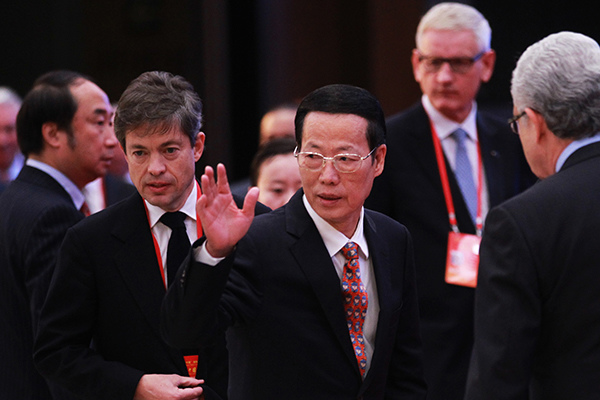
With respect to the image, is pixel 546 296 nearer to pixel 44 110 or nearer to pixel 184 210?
pixel 184 210

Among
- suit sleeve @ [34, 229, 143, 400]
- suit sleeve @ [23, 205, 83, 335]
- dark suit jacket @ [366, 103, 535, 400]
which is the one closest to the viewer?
suit sleeve @ [34, 229, 143, 400]

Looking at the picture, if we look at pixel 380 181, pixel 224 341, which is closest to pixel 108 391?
pixel 224 341

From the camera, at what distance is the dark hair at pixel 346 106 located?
8.07ft

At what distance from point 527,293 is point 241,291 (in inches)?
28.6

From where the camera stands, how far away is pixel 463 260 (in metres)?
3.77

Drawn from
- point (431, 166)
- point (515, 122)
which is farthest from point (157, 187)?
point (431, 166)

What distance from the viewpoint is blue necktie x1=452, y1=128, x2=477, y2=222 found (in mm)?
3896

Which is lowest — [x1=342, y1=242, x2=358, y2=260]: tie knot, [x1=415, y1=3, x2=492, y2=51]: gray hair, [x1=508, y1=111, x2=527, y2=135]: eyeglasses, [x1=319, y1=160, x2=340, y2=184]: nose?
[x1=342, y1=242, x2=358, y2=260]: tie knot

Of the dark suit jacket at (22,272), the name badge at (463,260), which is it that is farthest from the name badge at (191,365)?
the name badge at (463,260)

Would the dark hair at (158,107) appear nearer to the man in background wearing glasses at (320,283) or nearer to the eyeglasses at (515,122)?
the man in background wearing glasses at (320,283)

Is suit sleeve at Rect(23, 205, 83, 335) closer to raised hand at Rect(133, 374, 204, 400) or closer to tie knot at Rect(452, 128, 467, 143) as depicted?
raised hand at Rect(133, 374, 204, 400)

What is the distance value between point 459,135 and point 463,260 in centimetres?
59

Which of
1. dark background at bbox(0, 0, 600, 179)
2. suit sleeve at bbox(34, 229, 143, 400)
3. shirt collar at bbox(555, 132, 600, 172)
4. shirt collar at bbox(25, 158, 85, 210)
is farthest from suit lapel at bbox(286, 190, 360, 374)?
dark background at bbox(0, 0, 600, 179)

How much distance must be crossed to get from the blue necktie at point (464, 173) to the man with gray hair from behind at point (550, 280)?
4.92 feet
